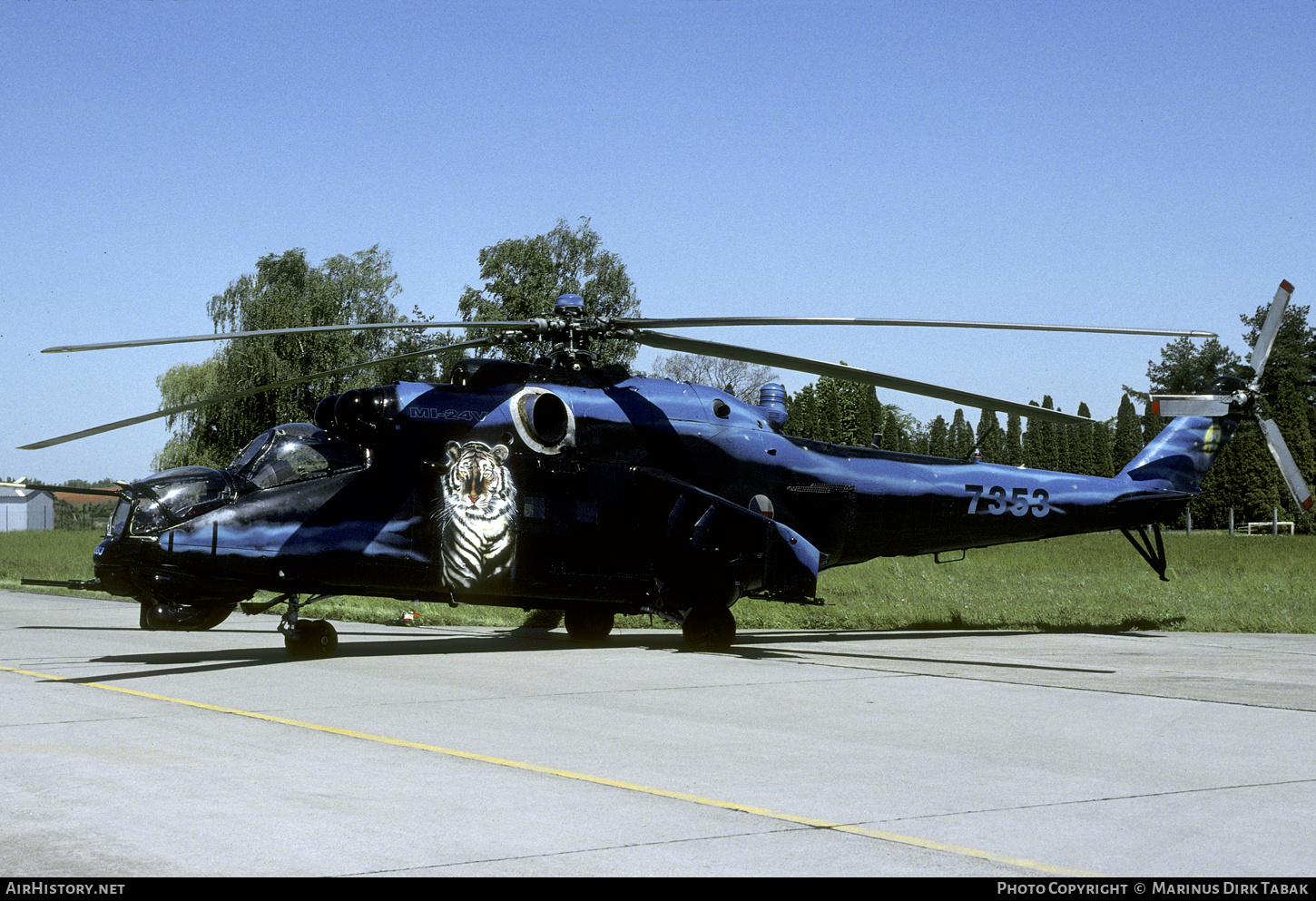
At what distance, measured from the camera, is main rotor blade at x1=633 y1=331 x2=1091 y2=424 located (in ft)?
44.6

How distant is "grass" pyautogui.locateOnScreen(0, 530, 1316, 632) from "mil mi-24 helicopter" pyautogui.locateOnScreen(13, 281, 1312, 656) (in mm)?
3142

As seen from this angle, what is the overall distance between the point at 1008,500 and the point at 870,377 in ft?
19.0

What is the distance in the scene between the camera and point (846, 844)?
570 centimetres

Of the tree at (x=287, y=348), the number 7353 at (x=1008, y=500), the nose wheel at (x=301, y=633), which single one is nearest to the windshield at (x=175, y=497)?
the nose wheel at (x=301, y=633)

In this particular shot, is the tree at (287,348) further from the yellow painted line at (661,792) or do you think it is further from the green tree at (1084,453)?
the green tree at (1084,453)

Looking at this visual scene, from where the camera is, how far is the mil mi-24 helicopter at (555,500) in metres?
13.3

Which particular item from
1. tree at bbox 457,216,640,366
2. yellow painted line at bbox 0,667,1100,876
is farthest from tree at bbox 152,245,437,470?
yellow painted line at bbox 0,667,1100,876

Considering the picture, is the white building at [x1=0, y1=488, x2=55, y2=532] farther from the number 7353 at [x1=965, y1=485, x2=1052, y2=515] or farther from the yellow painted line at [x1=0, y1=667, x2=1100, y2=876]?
the yellow painted line at [x1=0, y1=667, x2=1100, y2=876]

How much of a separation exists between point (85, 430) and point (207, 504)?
5.59ft

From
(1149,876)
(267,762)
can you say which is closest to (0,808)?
(267,762)

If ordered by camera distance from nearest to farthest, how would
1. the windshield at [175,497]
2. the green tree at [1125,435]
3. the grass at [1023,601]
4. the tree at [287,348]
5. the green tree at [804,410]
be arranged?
the windshield at [175,497] < the grass at [1023,601] < the tree at [287,348] < the green tree at [804,410] < the green tree at [1125,435]

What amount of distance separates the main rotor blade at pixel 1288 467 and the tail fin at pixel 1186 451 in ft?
2.30

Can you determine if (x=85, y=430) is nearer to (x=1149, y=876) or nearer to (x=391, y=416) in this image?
(x=391, y=416)

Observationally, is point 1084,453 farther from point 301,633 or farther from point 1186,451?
point 301,633
